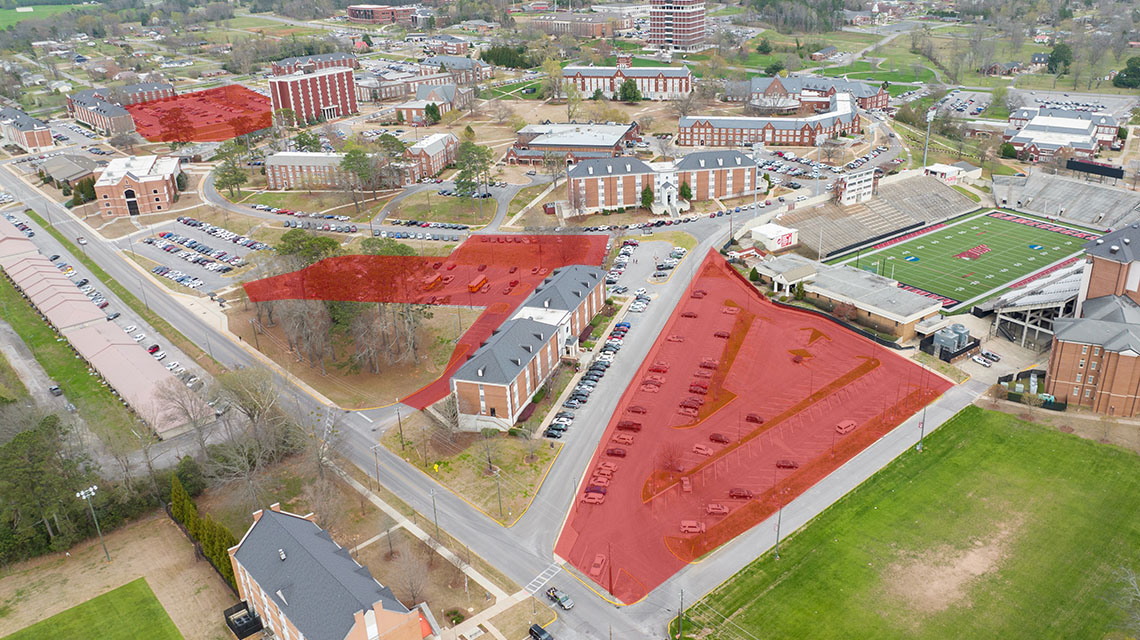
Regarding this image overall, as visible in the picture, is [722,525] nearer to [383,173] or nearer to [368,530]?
[368,530]

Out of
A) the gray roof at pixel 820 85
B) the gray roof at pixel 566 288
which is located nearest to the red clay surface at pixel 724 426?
the gray roof at pixel 566 288

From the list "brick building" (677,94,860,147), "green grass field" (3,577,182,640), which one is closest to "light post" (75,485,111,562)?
"green grass field" (3,577,182,640)

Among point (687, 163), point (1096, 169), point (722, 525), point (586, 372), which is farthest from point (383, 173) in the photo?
point (1096, 169)

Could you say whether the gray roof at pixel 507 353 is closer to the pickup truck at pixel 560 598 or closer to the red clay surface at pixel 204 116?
the pickup truck at pixel 560 598

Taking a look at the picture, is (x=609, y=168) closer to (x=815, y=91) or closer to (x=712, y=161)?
(x=712, y=161)

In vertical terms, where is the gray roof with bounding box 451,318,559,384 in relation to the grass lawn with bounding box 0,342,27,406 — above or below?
above

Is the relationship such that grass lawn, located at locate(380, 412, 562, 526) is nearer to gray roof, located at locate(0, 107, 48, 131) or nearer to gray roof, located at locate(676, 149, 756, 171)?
gray roof, located at locate(676, 149, 756, 171)
